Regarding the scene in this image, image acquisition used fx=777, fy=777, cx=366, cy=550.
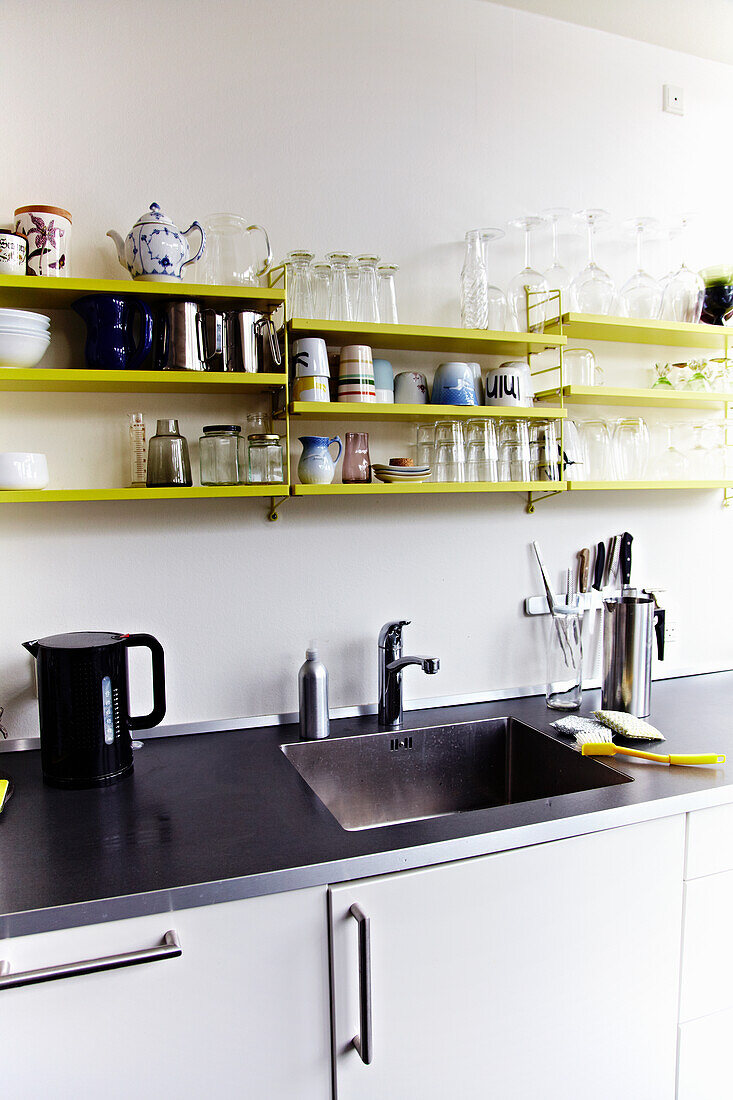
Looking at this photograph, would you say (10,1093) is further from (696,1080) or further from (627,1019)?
(696,1080)

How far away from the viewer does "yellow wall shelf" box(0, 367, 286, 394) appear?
1.52m

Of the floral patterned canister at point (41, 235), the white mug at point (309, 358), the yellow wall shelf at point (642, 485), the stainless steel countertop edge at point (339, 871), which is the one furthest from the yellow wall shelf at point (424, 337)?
the stainless steel countertop edge at point (339, 871)

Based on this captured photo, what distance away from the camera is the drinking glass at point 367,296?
185cm

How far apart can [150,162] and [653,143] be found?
4.86ft

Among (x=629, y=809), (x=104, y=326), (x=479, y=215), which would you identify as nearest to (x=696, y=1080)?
(x=629, y=809)

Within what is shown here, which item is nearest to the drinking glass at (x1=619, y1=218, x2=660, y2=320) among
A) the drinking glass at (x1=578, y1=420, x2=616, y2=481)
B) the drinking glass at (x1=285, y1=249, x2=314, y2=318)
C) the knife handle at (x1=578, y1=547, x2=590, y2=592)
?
the drinking glass at (x1=578, y1=420, x2=616, y2=481)

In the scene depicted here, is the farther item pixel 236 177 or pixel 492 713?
pixel 492 713

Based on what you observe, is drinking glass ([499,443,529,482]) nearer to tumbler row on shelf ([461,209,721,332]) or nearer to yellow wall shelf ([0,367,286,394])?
tumbler row on shelf ([461,209,721,332])

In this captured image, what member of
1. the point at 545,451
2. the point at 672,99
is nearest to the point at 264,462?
the point at 545,451

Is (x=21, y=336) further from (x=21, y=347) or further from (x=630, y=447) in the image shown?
(x=630, y=447)

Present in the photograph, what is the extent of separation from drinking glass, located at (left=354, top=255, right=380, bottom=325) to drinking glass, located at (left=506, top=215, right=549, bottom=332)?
1.30ft

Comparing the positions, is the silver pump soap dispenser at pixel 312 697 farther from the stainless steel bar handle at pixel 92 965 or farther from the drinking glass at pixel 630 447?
the drinking glass at pixel 630 447

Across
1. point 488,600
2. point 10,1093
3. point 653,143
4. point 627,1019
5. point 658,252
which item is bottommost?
point 627,1019

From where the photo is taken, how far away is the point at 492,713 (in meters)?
2.00
